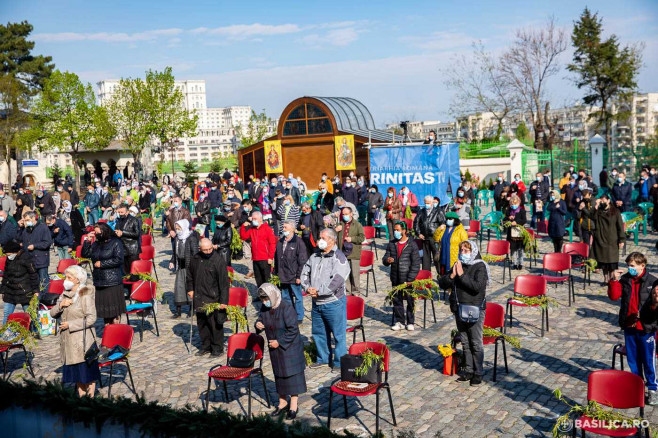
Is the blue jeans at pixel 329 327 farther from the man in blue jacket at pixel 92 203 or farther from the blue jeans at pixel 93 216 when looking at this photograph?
the blue jeans at pixel 93 216

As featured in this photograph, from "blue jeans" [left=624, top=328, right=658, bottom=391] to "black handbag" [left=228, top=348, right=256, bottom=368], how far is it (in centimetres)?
447

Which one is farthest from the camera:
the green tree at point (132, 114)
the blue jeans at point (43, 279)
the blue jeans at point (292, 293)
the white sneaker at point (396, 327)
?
A: the green tree at point (132, 114)

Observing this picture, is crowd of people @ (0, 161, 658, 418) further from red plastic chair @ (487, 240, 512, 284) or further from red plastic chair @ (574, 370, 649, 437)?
red plastic chair @ (574, 370, 649, 437)

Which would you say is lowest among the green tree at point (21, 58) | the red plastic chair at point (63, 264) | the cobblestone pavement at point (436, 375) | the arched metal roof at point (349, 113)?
the cobblestone pavement at point (436, 375)

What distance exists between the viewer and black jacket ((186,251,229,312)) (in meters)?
10.1

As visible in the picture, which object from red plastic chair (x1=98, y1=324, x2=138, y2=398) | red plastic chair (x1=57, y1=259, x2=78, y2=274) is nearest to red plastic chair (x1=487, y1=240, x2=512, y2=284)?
red plastic chair (x1=98, y1=324, x2=138, y2=398)

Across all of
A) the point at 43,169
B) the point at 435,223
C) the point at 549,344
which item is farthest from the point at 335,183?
the point at 43,169

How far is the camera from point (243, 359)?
7.79 metres

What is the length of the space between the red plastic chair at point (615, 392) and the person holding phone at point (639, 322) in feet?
5.22

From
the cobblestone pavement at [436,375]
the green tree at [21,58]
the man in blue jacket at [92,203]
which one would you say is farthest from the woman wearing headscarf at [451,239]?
the green tree at [21,58]

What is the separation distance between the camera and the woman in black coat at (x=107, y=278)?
10.4 metres

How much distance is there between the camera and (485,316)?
9008 mm

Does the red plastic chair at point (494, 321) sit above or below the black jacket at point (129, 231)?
below

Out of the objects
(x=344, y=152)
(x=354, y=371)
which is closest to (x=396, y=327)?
(x=354, y=371)
